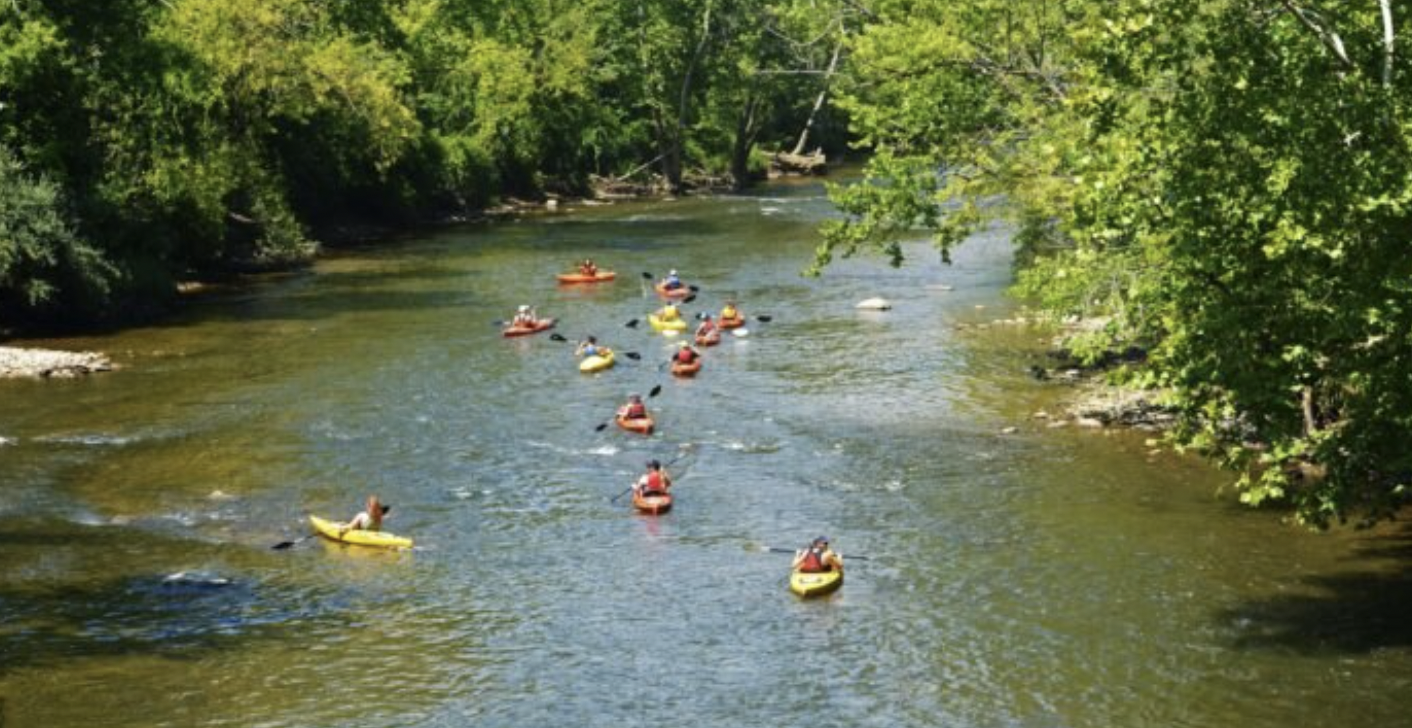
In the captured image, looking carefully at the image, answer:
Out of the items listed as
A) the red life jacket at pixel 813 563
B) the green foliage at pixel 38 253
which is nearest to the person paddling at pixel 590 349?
the green foliage at pixel 38 253

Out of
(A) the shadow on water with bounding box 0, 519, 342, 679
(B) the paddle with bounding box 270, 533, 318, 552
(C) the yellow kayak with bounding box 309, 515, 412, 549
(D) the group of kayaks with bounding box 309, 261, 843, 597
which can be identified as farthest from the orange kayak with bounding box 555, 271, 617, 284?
(A) the shadow on water with bounding box 0, 519, 342, 679

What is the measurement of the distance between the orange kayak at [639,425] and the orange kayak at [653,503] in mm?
6002

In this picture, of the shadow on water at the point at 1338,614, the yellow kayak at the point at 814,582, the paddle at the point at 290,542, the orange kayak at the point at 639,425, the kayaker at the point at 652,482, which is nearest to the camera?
the shadow on water at the point at 1338,614

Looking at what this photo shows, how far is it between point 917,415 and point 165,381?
19781 millimetres

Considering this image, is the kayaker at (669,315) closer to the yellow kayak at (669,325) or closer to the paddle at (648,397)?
the yellow kayak at (669,325)

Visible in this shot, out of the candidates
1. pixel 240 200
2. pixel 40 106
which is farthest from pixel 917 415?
pixel 240 200

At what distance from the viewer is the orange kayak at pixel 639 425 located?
38812mm

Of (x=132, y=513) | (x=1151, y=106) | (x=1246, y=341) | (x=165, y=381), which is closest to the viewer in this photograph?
(x=1246, y=341)

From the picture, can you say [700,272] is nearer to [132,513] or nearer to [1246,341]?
[132,513]

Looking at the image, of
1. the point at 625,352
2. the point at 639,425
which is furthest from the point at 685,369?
the point at 639,425

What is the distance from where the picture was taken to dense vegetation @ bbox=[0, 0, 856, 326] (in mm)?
51594

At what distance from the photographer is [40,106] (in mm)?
52438

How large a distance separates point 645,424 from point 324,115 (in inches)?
1559

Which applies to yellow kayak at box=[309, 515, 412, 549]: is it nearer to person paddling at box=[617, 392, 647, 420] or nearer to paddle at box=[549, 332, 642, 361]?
person paddling at box=[617, 392, 647, 420]
